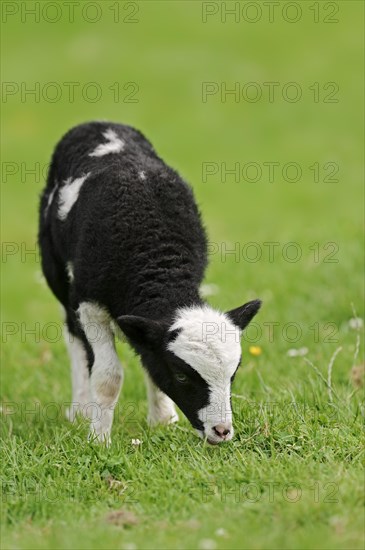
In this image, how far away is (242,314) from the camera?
6668mm

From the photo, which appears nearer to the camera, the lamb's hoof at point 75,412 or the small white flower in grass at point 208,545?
the small white flower in grass at point 208,545

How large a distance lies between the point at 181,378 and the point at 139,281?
81 centimetres

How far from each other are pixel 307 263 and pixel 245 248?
2.21 m

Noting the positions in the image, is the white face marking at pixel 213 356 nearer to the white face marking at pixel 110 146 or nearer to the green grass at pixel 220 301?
the green grass at pixel 220 301

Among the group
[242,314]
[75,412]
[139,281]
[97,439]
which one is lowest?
[75,412]

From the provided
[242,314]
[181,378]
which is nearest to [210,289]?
[242,314]

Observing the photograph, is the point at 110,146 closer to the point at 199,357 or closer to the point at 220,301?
the point at 199,357

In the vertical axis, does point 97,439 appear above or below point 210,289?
above

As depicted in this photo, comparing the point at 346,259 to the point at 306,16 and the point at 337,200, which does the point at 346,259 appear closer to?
the point at 337,200

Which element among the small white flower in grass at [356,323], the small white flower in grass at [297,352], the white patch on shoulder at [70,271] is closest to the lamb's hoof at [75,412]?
the white patch on shoulder at [70,271]

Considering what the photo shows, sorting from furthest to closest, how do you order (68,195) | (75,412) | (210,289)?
(210,289), (75,412), (68,195)

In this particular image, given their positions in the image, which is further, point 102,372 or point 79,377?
point 79,377

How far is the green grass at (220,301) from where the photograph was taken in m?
5.48

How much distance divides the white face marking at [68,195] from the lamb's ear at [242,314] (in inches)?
70.7
